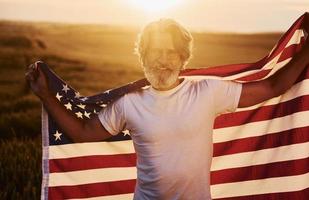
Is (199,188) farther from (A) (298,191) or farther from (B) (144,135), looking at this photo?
(A) (298,191)

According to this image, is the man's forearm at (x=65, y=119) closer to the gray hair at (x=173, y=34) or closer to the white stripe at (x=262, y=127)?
the gray hair at (x=173, y=34)

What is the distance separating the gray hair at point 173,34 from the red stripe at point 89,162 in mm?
1636

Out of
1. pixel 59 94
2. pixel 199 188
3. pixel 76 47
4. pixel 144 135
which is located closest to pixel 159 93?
pixel 144 135

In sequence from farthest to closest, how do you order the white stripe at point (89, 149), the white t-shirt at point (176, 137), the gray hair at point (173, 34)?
the white stripe at point (89, 149), the gray hair at point (173, 34), the white t-shirt at point (176, 137)

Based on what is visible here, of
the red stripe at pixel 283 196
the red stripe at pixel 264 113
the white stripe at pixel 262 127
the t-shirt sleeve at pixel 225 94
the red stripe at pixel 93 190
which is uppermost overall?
the t-shirt sleeve at pixel 225 94

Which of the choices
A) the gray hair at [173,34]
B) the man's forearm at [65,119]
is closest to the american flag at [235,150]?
the man's forearm at [65,119]

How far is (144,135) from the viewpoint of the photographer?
471cm

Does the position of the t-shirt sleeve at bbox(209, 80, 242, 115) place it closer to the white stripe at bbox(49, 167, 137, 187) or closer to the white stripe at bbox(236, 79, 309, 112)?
the white stripe at bbox(236, 79, 309, 112)

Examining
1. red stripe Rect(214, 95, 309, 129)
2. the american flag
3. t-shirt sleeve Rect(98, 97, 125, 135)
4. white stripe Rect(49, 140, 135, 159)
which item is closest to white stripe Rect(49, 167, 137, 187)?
the american flag

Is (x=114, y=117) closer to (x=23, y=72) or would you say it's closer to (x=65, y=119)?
(x=65, y=119)

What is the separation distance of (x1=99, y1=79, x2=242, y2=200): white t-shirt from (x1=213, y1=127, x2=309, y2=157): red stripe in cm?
134

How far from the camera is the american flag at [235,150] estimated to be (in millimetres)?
5875

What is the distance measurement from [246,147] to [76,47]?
87058 mm

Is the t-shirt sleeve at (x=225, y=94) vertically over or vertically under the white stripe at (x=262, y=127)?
over
